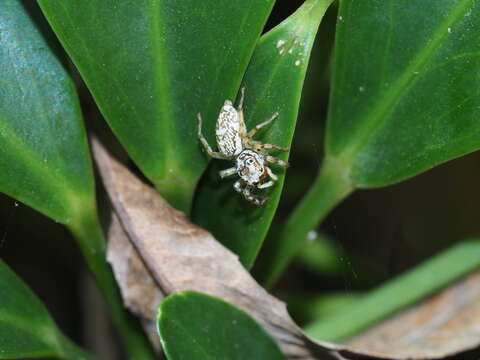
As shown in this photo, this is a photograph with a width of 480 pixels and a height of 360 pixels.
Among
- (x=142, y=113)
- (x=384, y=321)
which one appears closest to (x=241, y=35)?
(x=142, y=113)

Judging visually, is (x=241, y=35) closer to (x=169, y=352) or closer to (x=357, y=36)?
(x=357, y=36)

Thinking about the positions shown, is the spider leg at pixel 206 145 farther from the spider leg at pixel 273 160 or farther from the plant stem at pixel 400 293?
the plant stem at pixel 400 293

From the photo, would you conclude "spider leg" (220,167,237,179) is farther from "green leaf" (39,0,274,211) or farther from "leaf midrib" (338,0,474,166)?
"leaf midrib" (338,0,474,166)

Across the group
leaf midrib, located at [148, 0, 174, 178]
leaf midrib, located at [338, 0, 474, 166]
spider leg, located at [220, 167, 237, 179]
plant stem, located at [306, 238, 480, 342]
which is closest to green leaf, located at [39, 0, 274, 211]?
leaf midrib, located at [148, 0, 174, 178]

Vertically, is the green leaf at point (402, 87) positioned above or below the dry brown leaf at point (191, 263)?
above

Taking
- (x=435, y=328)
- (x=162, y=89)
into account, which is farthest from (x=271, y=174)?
(x=435, y=328)

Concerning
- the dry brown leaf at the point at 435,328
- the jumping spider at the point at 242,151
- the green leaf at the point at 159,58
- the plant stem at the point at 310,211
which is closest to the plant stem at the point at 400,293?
the dry brown leaf at the point at 435,328
